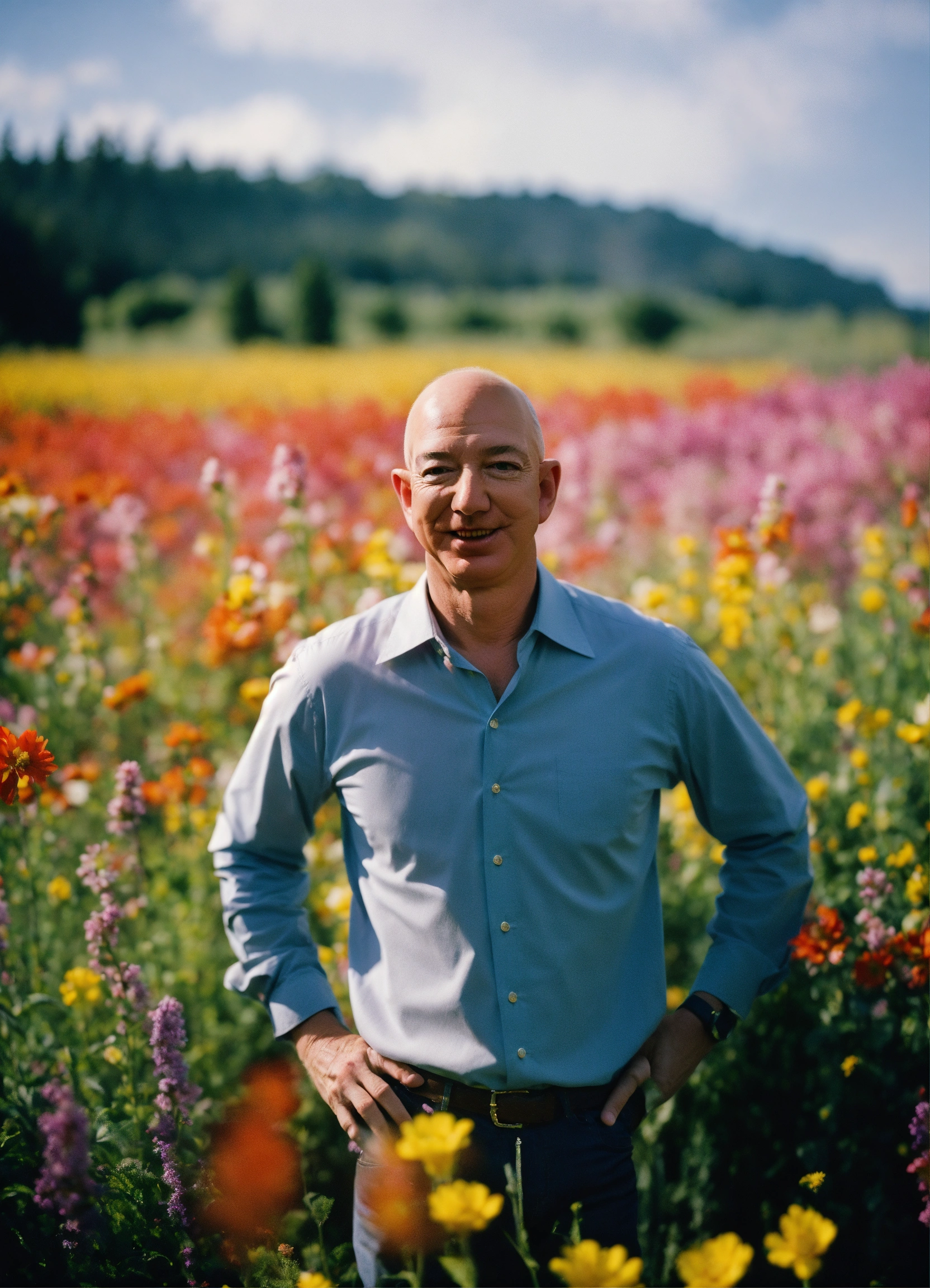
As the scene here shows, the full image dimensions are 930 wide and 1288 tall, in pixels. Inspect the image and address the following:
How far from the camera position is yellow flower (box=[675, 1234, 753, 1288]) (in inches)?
34.9

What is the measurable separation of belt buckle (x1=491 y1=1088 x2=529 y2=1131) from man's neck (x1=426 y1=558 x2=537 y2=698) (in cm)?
63

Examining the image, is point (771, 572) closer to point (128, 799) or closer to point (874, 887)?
point (874, 887)

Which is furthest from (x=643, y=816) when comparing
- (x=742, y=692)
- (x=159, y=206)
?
(x=159, y=206)

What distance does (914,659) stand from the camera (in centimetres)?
286

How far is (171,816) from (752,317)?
14.6 m

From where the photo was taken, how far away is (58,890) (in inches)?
88.7

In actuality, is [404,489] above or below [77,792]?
above

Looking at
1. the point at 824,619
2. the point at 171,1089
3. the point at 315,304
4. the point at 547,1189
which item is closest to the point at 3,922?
the point at 171,1089

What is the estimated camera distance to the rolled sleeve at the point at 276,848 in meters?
1.54

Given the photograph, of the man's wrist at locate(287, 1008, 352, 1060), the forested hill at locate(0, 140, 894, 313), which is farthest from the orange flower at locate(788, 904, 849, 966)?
the forested hill at locate(0, 140, 894, 313)

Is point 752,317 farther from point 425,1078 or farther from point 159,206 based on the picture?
point 425,1078

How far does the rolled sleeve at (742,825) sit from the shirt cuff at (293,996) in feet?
2.21

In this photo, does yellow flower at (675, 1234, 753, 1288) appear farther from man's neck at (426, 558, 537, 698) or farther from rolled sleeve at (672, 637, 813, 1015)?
man's neck at (426, 558, 537, 698)

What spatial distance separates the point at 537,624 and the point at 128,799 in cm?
104
